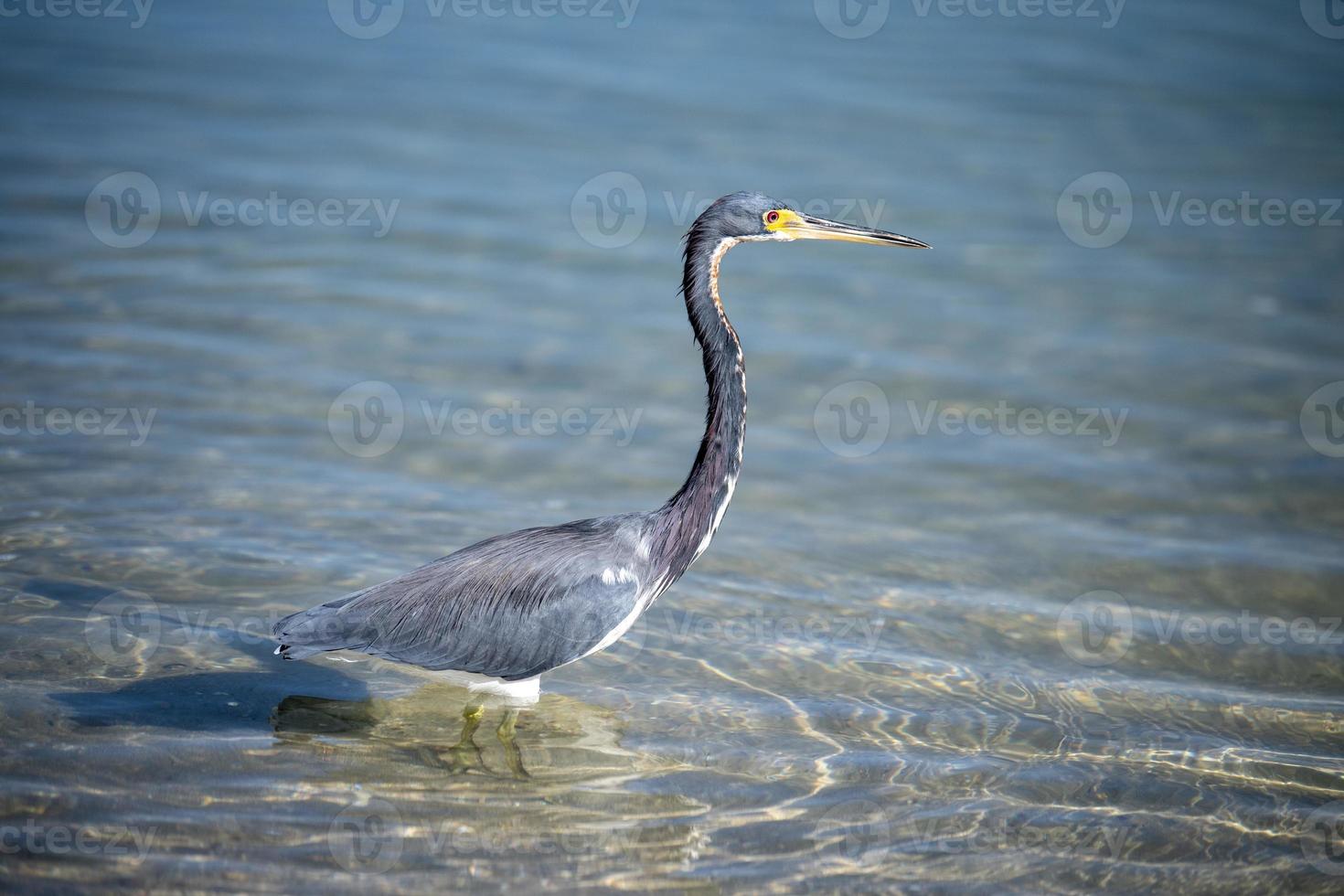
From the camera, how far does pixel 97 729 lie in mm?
6500

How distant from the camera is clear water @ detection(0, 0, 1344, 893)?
20.7 feet

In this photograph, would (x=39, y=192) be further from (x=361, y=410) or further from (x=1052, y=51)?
(x=1052, y=51)

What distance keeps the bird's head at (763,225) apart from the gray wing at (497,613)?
1637mm

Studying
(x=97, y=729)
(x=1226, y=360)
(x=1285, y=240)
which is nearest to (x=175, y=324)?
(x=97, y=729)

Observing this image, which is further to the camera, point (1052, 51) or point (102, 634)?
point (1052, 51)

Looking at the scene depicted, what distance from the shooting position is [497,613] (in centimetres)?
680

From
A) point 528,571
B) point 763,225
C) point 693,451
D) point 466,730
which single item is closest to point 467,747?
point 466,730

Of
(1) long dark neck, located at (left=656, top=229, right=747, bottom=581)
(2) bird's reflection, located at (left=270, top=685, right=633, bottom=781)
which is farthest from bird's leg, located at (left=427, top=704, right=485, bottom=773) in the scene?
(1) long dark neck, located at (left=656, top=229, right=747, bottom=581)

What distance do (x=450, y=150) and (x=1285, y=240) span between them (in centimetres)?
919

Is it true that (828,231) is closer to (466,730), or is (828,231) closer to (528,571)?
(528,571)

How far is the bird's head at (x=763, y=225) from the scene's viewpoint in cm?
699

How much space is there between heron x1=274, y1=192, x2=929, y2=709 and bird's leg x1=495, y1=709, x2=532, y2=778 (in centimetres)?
4

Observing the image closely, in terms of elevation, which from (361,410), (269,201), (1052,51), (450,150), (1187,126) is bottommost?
(361,410)

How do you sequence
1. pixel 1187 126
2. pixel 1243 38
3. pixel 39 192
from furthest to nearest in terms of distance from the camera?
pixel 1243 38 < pixel 1187 126 < pixel 39 192
